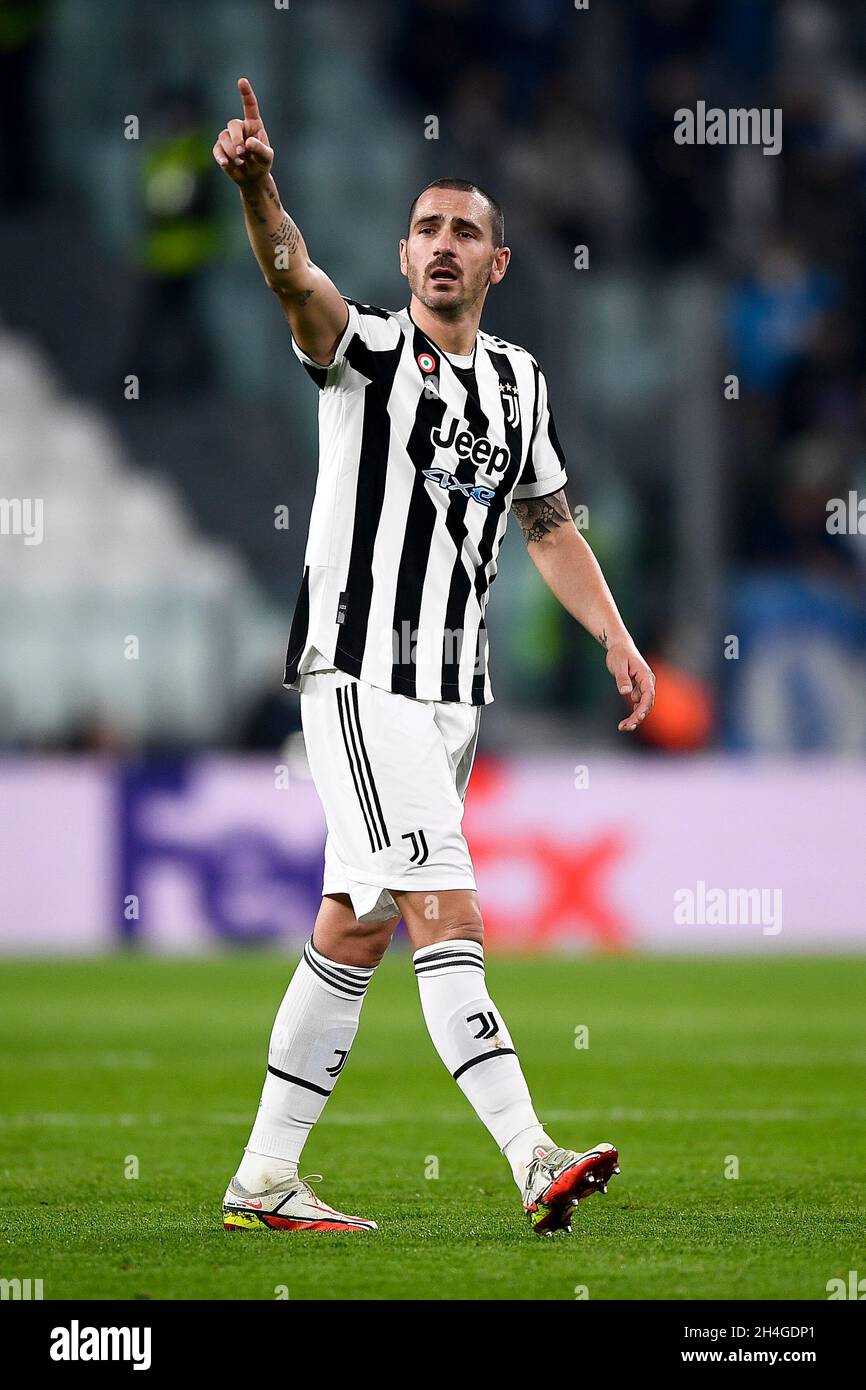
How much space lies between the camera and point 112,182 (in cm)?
1884

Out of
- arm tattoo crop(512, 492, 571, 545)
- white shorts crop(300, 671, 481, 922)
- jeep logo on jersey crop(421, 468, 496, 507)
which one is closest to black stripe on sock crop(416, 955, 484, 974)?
white shorts crop(300, 671, 481, 922)

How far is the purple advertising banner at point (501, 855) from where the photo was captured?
42.1 feet

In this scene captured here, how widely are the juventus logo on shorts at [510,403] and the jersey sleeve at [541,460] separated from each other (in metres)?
0.09

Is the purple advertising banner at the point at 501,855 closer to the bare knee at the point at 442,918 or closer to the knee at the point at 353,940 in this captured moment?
the knee at the point at 353,940

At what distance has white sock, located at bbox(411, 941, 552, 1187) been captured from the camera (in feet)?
14.4

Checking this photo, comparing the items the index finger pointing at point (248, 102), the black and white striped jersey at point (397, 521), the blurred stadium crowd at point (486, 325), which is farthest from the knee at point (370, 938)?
the blurred stadium crowd at point (486, 325)

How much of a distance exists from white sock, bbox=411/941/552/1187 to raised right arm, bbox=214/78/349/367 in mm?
1338

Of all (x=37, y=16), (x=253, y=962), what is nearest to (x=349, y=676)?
(x=253, y=962)

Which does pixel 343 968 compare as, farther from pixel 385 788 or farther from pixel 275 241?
pixel 275 241

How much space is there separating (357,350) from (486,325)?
39.8 feet

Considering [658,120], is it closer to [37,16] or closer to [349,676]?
[37,16]

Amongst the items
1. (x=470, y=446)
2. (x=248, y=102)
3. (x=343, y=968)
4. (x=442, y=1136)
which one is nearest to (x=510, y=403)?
(x=470, y=446)

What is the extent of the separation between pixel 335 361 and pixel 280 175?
47.6ft

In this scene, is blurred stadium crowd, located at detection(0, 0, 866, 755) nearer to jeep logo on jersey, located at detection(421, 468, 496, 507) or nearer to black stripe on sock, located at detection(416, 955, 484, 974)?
jeep logo on jersey, located at detection(421, 468, 496, 507)
